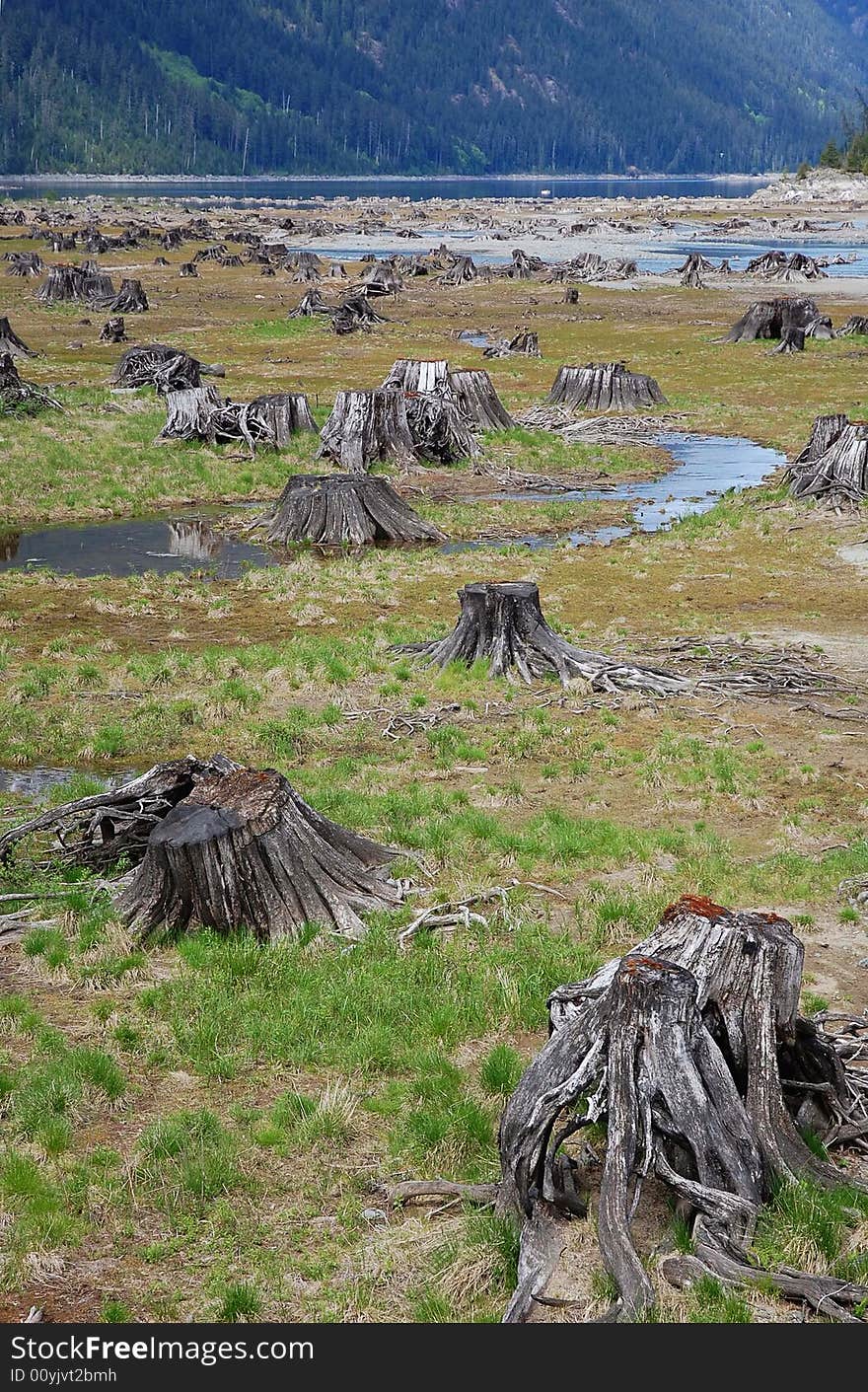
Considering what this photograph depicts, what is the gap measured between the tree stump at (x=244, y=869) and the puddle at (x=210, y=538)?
35.2 feet

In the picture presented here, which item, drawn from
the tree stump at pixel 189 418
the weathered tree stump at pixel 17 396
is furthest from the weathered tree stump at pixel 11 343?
the tree stump at pixel 189 418

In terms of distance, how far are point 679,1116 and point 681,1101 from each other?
0.06 m

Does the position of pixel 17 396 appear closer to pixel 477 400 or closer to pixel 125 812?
pixel 477 400

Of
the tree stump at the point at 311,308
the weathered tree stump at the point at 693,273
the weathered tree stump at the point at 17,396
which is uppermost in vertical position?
the weathered tree stump at the point at 693,273

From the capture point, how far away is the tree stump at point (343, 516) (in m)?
21.1

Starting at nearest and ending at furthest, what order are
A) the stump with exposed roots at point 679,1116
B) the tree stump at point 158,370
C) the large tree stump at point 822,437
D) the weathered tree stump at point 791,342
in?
the stump with exposed roots at point 679,1116
the large tree stump at point 822,437
the tree stump at point 158,370
the weathered tree stump at point 791,342

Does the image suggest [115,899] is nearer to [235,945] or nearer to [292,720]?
[235,945]

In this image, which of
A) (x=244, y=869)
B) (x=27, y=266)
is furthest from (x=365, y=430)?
(x=27, y=266)

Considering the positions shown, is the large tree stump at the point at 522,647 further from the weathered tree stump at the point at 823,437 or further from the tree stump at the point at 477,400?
the tree stump at the point at 477,400

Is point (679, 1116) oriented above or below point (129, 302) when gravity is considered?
below

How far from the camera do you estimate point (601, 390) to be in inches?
1260

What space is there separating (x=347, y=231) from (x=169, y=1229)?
108 m

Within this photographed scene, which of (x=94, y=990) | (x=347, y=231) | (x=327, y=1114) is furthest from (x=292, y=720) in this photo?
(x=347, y=231)

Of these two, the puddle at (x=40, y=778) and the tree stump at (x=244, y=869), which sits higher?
the tree stump at (x=244, y=869)
